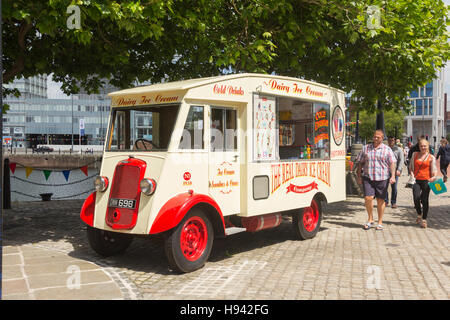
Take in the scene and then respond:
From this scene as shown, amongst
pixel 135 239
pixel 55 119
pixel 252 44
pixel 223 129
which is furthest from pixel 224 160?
pixel 55 119

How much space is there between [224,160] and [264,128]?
994 millimetres

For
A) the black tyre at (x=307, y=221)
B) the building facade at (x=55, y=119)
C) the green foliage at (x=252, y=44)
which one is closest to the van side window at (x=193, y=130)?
the green foliage at (x=252, y=44)

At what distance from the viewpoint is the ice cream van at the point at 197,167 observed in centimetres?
622

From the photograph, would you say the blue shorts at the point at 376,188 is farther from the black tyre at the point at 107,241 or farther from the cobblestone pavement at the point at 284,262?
the black tyre at the point at 107,241

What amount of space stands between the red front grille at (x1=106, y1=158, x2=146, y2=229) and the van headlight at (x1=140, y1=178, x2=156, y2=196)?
6.7 inches

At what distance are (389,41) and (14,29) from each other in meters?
8.04

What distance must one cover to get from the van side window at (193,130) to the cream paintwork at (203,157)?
7cm

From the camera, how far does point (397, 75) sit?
A: 461 inches

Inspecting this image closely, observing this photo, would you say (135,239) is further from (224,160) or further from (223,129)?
(223,129)

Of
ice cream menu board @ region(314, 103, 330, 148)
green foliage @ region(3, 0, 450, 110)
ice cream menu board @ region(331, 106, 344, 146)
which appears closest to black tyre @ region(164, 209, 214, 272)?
green foliage @ region(3, 0, 450, 110)

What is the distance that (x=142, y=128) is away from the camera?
22.6 ft

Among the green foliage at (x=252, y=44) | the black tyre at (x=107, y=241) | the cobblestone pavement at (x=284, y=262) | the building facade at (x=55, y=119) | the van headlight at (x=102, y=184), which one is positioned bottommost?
the cobblestone pavement at (x=284, y=262)
